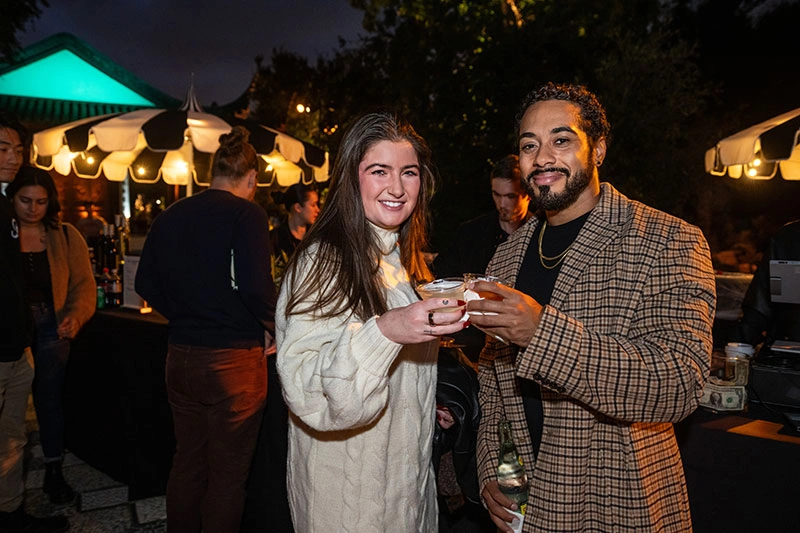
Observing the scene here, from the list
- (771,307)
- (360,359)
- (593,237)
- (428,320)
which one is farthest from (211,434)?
(771,307)

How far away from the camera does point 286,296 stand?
71.0 inches

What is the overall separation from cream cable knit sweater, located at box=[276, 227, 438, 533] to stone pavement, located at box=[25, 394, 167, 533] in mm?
2562

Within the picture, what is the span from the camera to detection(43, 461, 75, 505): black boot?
4.18m

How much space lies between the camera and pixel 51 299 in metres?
4.19

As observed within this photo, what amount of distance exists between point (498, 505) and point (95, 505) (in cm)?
338

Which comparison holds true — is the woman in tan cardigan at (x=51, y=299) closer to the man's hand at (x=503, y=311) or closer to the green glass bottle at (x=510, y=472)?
the green glass bottle at (x=510, y=472)

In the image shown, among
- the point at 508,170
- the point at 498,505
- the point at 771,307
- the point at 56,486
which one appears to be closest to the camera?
the point at 498,505

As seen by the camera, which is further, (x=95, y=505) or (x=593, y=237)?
(x=95, y=505)

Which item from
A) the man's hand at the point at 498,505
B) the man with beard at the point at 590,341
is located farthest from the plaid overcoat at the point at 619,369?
the man's hand at the point at 498,505

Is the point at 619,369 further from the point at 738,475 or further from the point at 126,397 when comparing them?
the point at 126,397

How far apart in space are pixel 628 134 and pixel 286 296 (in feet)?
35.9

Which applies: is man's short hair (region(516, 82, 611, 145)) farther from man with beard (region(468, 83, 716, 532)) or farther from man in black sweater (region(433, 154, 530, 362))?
man in black sweater (region(433, 154, 530, 362))

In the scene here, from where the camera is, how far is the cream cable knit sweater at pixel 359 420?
1.57 m

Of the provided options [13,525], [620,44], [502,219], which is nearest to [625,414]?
[502,219]
